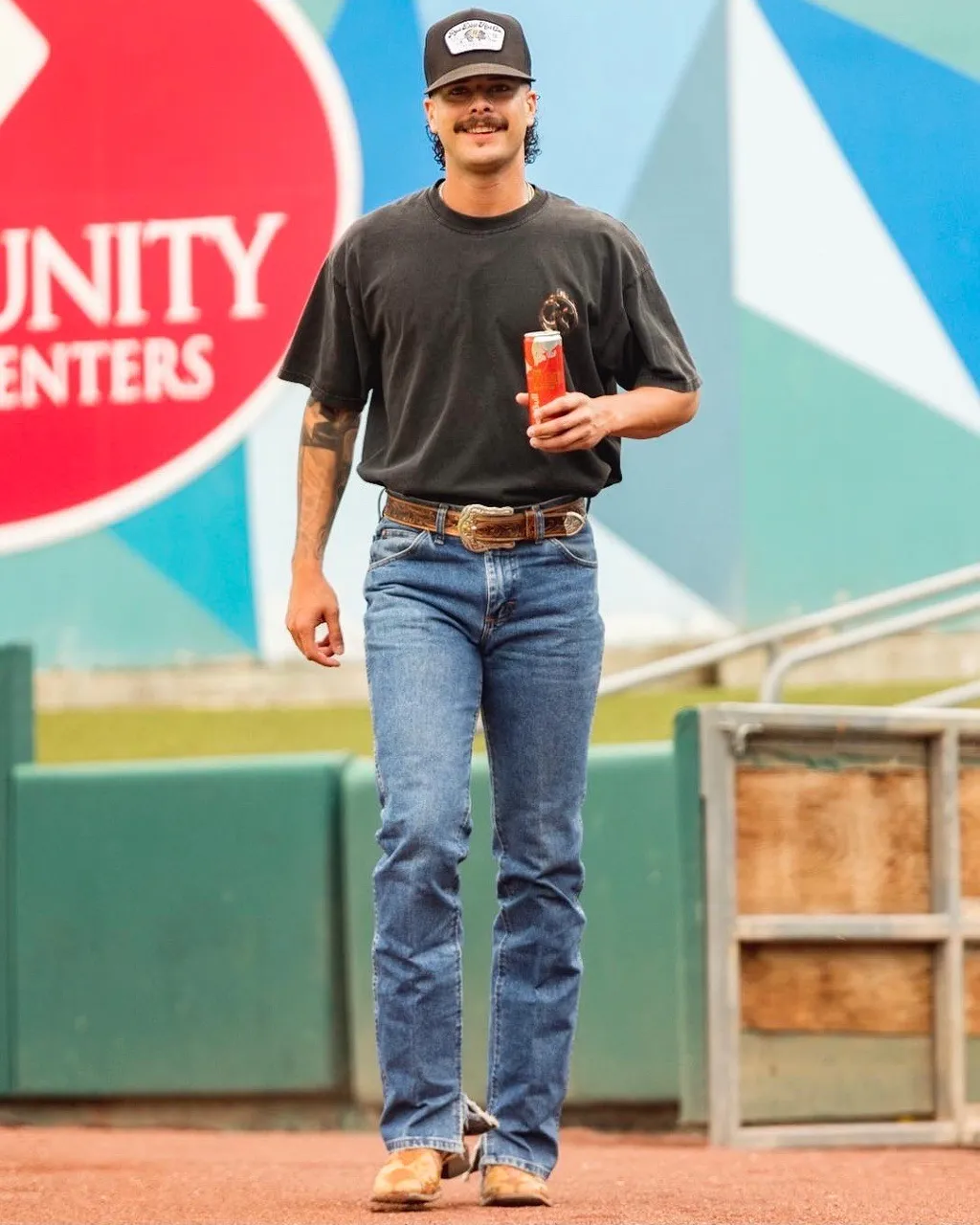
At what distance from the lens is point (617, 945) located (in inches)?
236

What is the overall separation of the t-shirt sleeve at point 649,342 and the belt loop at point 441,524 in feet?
1.38

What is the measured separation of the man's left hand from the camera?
335 centimetres

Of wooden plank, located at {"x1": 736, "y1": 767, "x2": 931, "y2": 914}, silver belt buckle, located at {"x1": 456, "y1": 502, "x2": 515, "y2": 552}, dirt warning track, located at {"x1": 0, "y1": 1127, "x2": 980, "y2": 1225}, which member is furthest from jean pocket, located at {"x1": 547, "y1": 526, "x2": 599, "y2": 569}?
wooden plank, located at {"x1": 736, "y1": 767, "x2": 931, "y2": 914}

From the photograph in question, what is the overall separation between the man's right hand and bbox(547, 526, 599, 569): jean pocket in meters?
0.40

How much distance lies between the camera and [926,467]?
8.37 m

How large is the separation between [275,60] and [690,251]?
1.94 m

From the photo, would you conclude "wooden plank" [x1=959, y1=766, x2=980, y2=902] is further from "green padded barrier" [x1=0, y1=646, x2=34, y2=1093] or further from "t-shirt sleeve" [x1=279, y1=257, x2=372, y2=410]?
"green padded barrier" [x1=0, y1=646, x2=34, y2=1093]

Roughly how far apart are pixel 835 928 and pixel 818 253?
12.9 ft

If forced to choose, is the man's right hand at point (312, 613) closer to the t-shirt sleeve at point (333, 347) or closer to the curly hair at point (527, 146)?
the t-shirt sleeve at point (333, 347)

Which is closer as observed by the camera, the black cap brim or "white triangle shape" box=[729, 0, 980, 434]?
the black cap brim

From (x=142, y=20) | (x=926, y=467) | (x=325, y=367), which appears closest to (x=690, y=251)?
(x=926, y=467)

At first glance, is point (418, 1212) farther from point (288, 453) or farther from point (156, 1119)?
point (288, 453)

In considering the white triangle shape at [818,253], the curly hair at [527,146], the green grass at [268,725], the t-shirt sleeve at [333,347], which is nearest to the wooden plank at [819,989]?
the t-shirt sleeve at [333,347]

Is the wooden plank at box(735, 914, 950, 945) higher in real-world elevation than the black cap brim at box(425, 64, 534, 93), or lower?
lower
